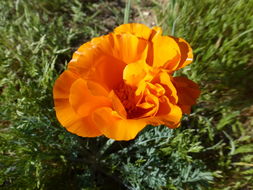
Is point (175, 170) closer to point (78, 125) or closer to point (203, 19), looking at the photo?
point (78, 125)

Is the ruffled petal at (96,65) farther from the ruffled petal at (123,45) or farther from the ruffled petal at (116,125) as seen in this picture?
the ruffled petal at (116,125)

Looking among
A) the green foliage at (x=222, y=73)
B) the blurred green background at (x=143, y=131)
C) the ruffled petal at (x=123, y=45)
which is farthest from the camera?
the green foliage at (x=222, y=73)

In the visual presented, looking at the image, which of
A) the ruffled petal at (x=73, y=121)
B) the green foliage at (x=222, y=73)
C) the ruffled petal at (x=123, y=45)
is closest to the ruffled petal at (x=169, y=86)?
the ruffled petal at (x=123, y=45)

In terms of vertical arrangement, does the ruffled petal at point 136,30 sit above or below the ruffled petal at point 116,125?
A: above

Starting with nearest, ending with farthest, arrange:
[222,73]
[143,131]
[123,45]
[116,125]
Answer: [116,125] < [123,45] < [143,131] < [222,73]

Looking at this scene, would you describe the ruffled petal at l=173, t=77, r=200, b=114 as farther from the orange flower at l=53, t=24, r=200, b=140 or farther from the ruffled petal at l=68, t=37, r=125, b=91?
the ruffled petal at l=68, t=37, r=125, b=91

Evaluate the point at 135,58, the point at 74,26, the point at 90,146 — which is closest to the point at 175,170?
the point at 90,146

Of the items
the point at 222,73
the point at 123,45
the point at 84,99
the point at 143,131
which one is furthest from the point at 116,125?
the point at 222,73

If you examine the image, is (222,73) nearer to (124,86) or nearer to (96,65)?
(124,86)
